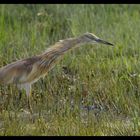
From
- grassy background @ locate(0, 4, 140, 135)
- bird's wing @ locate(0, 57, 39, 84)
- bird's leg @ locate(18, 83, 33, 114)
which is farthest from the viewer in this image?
bird's leg @ locate(18, 83, 33, 114)

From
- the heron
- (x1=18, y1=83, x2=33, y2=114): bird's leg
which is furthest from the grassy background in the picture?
the heron

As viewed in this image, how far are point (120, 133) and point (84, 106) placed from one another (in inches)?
31.7

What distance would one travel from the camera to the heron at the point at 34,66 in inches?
248

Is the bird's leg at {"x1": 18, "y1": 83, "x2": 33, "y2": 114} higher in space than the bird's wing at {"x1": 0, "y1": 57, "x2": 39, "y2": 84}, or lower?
lower

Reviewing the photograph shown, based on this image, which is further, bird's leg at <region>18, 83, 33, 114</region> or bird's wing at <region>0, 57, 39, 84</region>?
bird's leg at <region>18, 83, 33, 114</region>

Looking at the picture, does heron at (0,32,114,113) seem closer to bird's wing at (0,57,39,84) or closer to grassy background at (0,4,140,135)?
bird's wing at (0,57,39,84)

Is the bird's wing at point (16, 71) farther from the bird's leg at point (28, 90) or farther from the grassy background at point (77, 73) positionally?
the grassy background at point (77, 73)

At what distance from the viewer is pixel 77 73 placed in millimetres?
7238

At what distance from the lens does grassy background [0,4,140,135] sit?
6.09 m

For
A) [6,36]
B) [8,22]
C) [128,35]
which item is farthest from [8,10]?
[128,35]

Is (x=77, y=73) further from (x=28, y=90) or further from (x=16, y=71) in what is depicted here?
(x=16, y=71)

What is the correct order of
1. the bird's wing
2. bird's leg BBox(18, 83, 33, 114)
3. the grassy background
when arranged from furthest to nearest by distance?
bird's leg BBox(18, 83, 33, 114) < the bird's wing < the grassy background

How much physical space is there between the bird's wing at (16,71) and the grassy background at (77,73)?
0.25 meters

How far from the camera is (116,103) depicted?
658 cm
